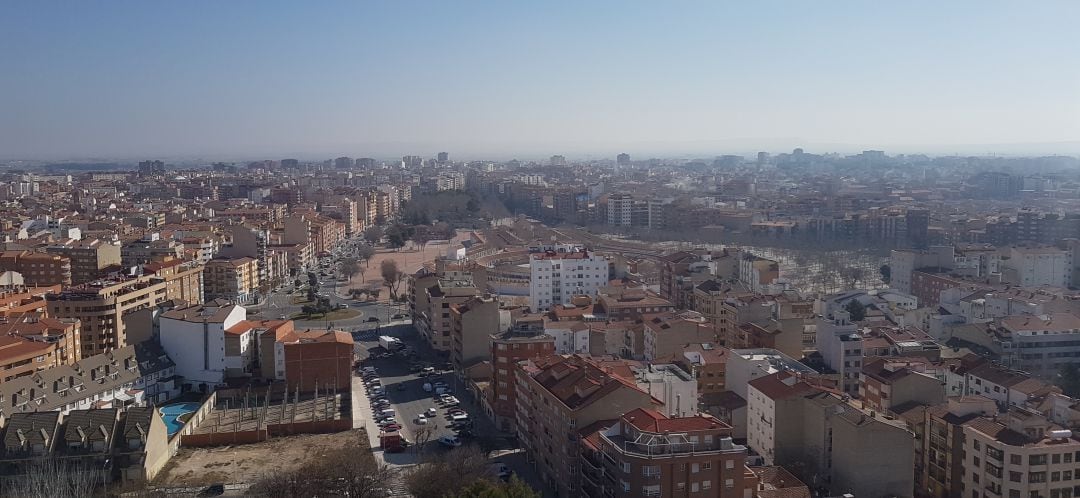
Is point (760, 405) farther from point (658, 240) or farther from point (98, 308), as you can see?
point (658, 240)

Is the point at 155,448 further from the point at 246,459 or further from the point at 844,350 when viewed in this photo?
the point at 844,350

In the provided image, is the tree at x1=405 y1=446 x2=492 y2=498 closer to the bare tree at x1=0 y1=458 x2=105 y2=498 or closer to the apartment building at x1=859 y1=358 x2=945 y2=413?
the bare tree at x1=0 y1=458 x2=105 y2=498

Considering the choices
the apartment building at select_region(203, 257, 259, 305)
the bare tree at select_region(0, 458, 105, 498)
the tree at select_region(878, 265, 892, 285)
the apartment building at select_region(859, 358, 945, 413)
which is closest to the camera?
the bare tree at select_region(0, 458, 105, 498)

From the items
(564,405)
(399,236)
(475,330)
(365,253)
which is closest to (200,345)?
(475,330)

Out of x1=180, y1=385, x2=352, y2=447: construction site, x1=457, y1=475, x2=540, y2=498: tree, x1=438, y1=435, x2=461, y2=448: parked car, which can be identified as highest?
x1=457, y1=475, x2=540, y2=498: tree

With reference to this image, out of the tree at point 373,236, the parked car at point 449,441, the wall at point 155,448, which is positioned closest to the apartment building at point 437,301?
the parked car at point 449,441

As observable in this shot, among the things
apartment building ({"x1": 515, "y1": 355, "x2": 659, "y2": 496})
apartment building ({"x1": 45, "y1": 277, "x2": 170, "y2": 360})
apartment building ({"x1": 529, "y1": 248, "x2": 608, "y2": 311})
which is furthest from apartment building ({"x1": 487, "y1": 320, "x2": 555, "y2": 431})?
apartment building ({"x1": 529, "y1": 248, "x2": 608, "y2": 311})
